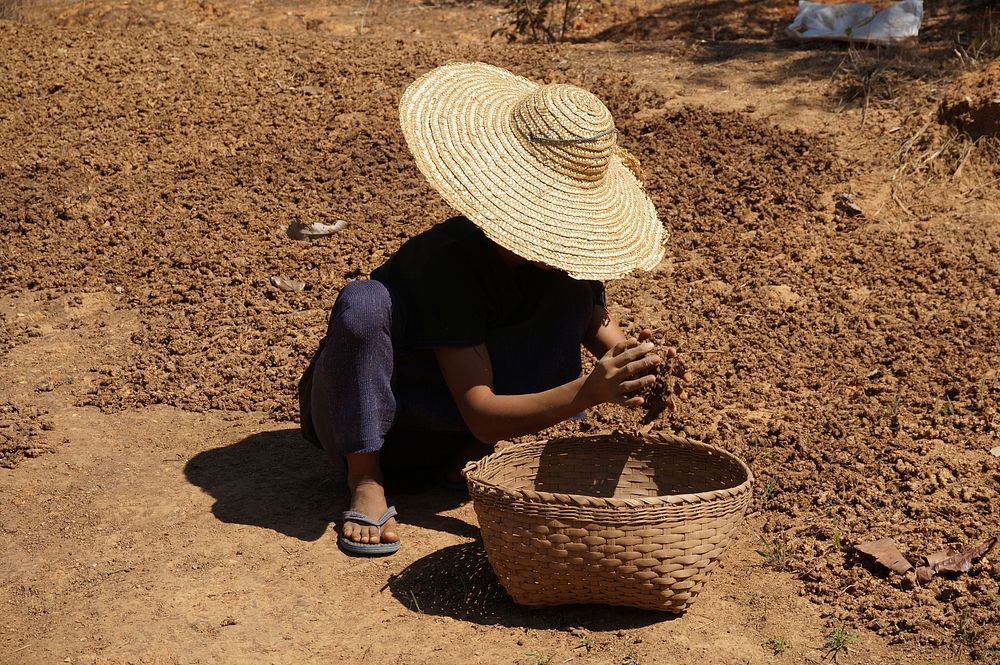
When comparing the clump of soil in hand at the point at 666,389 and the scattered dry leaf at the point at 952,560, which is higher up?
the clump of soil in hand at the point at 666,389

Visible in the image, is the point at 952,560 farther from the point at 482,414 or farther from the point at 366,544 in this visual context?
the point at 366,544

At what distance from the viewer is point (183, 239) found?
4.70 meters

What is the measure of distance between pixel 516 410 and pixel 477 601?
Answer: 466 mm

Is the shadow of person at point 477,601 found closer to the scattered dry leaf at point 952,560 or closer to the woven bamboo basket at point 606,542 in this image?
the woven bamboo basket at point 606,542

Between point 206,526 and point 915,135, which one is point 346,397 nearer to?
point 206,526

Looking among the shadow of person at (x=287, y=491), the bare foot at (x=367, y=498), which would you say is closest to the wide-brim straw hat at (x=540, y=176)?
the bare foot at (x=367, y=498)

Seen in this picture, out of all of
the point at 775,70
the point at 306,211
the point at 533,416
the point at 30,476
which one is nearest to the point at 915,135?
the point at 775,70

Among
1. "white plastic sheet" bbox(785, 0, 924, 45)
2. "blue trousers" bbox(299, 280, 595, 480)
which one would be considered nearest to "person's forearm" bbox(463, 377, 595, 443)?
"blue trousers" bbox(299, 280, 595, 480)

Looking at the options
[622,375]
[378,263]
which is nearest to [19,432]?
[378,263]

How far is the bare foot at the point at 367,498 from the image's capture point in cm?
285

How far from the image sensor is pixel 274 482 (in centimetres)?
326

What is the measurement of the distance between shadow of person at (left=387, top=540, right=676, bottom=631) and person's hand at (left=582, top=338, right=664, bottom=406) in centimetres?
50

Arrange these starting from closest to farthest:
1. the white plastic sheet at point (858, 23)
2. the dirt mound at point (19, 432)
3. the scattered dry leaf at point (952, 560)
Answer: the scattered dry leaf at point (952, 560) → the dirt mound at point (19, 432) → the white plastic sheet at point (858, 23)

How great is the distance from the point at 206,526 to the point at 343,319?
715 mm
